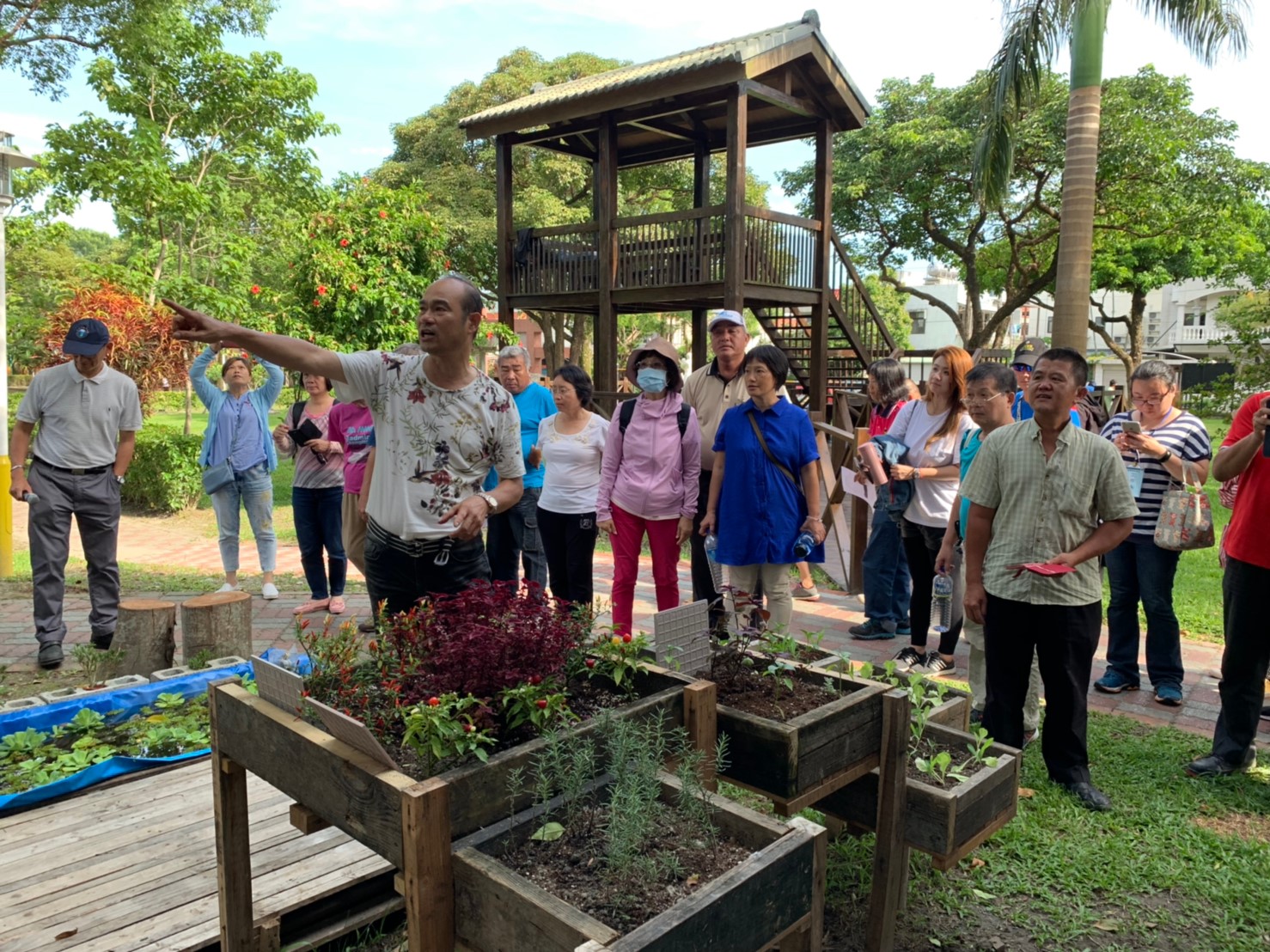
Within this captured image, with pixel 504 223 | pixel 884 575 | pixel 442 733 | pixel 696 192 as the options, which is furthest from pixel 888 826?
pixel 696 192

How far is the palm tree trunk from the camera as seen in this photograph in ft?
29.5

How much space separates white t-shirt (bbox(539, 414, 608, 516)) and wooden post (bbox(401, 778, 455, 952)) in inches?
147

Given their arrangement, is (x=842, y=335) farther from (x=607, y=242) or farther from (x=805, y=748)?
(x=805, y=748)

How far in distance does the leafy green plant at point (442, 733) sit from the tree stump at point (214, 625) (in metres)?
3.41

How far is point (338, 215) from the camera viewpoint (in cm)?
1263

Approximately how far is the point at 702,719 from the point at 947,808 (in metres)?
0.82

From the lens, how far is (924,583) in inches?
215

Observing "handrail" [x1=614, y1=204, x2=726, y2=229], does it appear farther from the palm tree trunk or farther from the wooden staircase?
the palm tree trunk

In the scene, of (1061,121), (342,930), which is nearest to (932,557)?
(342,930)

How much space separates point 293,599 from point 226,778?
516 centimetres

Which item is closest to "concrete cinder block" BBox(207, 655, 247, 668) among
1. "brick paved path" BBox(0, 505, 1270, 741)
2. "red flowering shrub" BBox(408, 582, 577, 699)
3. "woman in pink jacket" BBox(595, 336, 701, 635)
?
"brick paved path" BBox(0, 505, 1270, 741)

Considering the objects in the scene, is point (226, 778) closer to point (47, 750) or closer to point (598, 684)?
point (598, 684)

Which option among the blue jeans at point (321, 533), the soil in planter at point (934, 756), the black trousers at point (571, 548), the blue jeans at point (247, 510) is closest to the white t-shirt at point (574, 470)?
the black trousers at point (571, 548)

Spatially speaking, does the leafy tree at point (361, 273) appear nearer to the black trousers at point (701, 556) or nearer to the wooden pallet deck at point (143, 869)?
the black trousers at point (701, 556)
